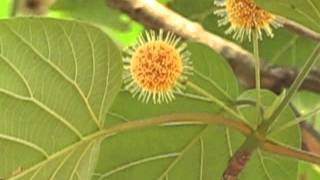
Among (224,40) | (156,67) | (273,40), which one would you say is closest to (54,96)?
(156,67)

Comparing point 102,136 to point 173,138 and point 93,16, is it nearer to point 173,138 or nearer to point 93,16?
point 173,138

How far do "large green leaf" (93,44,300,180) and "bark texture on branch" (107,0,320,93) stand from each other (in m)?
0.28

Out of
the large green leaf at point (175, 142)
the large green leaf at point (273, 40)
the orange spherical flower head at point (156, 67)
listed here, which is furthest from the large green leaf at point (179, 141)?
the large green leaf at point (273, 40)

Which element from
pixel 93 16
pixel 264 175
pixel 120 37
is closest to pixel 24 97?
pixel 264 175

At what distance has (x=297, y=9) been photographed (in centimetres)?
115

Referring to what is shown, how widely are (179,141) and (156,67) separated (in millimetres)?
221

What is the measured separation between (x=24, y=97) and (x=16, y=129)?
0.04m

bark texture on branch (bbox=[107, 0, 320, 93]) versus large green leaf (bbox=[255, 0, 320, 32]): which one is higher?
large green leaf (bbox=[255, 0, 320, 32])

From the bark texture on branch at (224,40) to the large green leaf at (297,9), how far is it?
1.56 feet

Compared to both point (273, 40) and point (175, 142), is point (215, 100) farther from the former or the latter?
point (273, 40)

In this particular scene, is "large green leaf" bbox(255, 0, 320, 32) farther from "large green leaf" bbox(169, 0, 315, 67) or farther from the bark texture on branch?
"large green leaf" bbox(169, 0, 315, 67)

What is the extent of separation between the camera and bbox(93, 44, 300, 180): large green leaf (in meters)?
1.36

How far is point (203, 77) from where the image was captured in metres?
1.37

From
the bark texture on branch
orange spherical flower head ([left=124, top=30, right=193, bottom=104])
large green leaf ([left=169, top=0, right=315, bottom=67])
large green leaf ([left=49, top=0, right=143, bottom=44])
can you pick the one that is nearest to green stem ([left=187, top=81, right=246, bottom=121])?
orange spherical flower head ([left=124, top=30, right=193, bottom=104])
